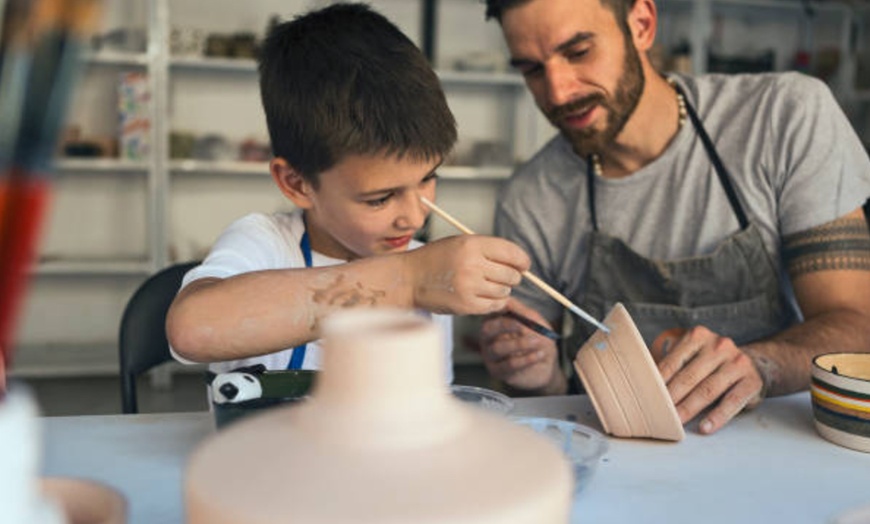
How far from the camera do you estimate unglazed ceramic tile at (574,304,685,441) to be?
0.90m

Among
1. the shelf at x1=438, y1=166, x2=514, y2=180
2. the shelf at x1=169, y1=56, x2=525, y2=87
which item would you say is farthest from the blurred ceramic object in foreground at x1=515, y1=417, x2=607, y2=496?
the shelf at x1=438, y1=166, x2=514, y2=180

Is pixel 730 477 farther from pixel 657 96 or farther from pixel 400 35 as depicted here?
pixel 657 96

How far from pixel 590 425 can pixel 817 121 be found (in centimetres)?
86

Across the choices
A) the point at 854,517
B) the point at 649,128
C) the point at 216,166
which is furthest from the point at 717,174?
the point at 216,166

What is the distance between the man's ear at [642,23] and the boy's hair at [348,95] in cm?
53

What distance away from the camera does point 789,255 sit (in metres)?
1.50

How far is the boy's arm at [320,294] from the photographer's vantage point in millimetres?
983

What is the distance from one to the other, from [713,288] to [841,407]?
577 mm

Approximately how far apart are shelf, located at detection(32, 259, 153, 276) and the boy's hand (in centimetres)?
306

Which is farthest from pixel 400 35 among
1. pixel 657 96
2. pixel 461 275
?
pixel 657 96

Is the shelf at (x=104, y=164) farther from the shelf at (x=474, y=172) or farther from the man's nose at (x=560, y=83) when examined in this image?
the man's nose at (x=560, y=83)

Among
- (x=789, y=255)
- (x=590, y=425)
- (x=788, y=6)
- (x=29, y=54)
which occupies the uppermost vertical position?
(x=788, y=6)

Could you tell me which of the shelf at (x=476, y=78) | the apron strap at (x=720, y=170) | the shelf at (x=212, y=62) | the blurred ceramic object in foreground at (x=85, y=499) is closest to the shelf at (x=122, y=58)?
the shelf at (x=212, y=62)

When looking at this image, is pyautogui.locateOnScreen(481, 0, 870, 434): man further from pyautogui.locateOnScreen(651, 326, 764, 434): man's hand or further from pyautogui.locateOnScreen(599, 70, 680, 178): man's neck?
pyautogui.locateOnScreen(651, 326, 764, 434): man's hand
